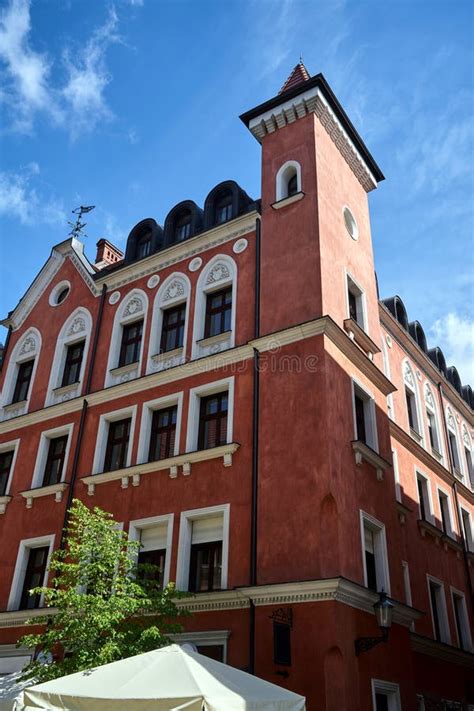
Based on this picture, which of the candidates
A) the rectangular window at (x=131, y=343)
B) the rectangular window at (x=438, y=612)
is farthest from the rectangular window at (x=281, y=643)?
the rectangular window at (x=131, y=343)

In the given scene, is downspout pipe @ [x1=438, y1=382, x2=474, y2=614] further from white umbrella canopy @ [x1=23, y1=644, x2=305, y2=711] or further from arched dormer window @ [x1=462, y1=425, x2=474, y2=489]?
white umbrella canopy @ [x1=23, y1=644, x2=305, y2=711]

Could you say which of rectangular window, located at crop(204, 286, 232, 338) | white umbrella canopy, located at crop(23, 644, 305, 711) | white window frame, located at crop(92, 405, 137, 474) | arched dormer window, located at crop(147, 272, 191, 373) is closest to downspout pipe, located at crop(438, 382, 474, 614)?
rectangular window, located at crop(204, 286, 232, 338)

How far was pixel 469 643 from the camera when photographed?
24.8m

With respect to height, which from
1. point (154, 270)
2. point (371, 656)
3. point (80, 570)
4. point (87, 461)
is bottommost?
point (371, 656)

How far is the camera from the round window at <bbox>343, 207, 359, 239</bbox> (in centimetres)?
2294

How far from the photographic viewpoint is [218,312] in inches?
839

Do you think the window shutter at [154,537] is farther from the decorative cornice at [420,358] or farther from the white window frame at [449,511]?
the white window frame at [449,511]

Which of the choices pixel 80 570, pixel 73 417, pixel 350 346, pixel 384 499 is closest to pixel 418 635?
pixel 384 499

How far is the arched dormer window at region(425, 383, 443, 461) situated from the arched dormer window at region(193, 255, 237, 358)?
1164 centimetres

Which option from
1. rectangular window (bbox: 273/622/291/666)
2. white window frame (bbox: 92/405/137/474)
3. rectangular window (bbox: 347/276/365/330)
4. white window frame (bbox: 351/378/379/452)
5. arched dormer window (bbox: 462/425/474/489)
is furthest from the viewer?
arched dormer window (bbox: 462/425/474/489)

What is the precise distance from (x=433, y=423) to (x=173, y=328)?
12.9 meters

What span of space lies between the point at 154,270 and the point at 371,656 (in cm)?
1417

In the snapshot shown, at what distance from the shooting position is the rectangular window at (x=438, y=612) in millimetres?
23094

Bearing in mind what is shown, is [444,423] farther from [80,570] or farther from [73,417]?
[80,570]
